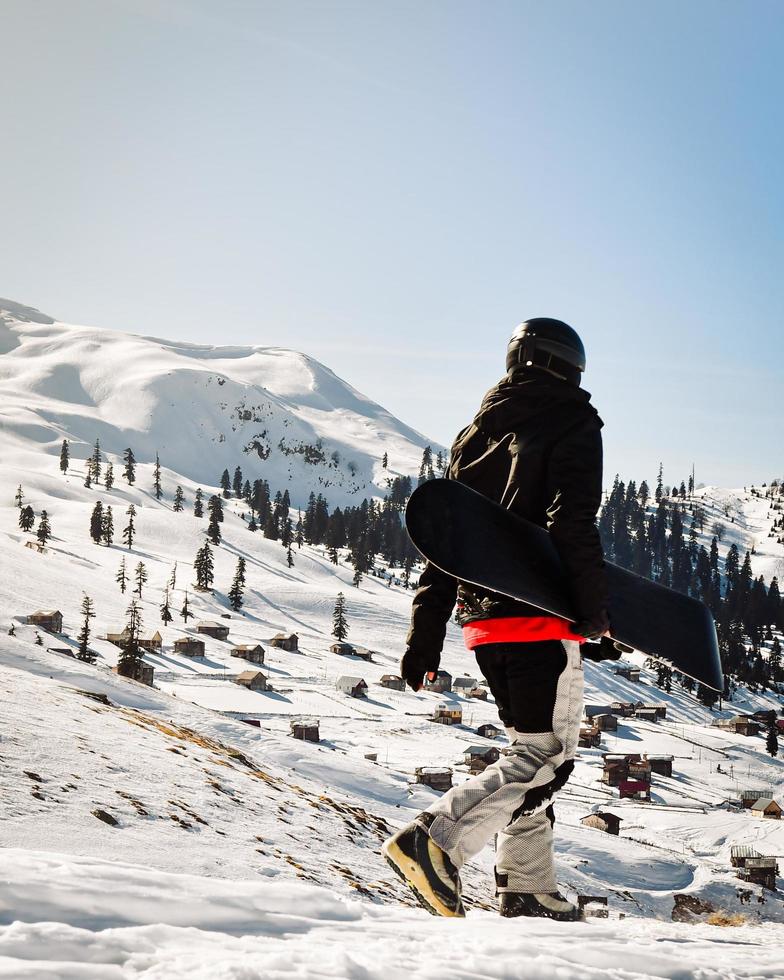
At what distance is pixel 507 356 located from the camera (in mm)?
4719

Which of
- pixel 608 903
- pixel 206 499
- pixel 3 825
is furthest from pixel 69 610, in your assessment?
pixel 206 499

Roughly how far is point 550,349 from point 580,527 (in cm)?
113

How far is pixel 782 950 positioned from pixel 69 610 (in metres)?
76.6

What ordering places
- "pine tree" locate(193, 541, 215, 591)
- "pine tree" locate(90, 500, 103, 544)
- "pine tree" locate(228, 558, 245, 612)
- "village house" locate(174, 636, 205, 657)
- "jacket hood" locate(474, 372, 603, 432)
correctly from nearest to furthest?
"jacket hood" locate(474, 372, 603, 432)
"village house" locate(174, 636, 205, 657)
"pine tree" locate(228, 558, 245, 612)
"pine tree" locate(193, 541, 215, 591)
"pine tree" locate(90, 500, 103, 544)

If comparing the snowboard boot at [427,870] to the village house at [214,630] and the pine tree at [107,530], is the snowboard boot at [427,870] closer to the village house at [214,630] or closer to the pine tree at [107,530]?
the village house at [214,630]

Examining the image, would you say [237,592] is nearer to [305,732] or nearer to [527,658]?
[305,732]

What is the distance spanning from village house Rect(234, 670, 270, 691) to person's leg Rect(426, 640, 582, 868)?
60241mm

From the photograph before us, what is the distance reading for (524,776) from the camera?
4.02 m

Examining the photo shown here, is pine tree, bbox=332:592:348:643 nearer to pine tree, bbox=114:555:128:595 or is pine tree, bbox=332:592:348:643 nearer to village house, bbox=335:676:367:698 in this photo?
village house, bbox=335:676:367:698

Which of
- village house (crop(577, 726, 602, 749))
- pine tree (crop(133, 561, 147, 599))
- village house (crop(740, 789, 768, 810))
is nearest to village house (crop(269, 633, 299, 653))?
pine tree (crop(133, 561, 147, 599))

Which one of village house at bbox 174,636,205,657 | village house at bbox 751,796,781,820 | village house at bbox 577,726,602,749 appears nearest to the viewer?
village house at bbox 751,796,781,820

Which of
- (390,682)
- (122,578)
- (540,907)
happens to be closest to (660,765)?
(390,682)

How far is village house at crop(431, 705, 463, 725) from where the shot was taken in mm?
63188

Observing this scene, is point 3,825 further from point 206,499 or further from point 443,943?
point 206,499
